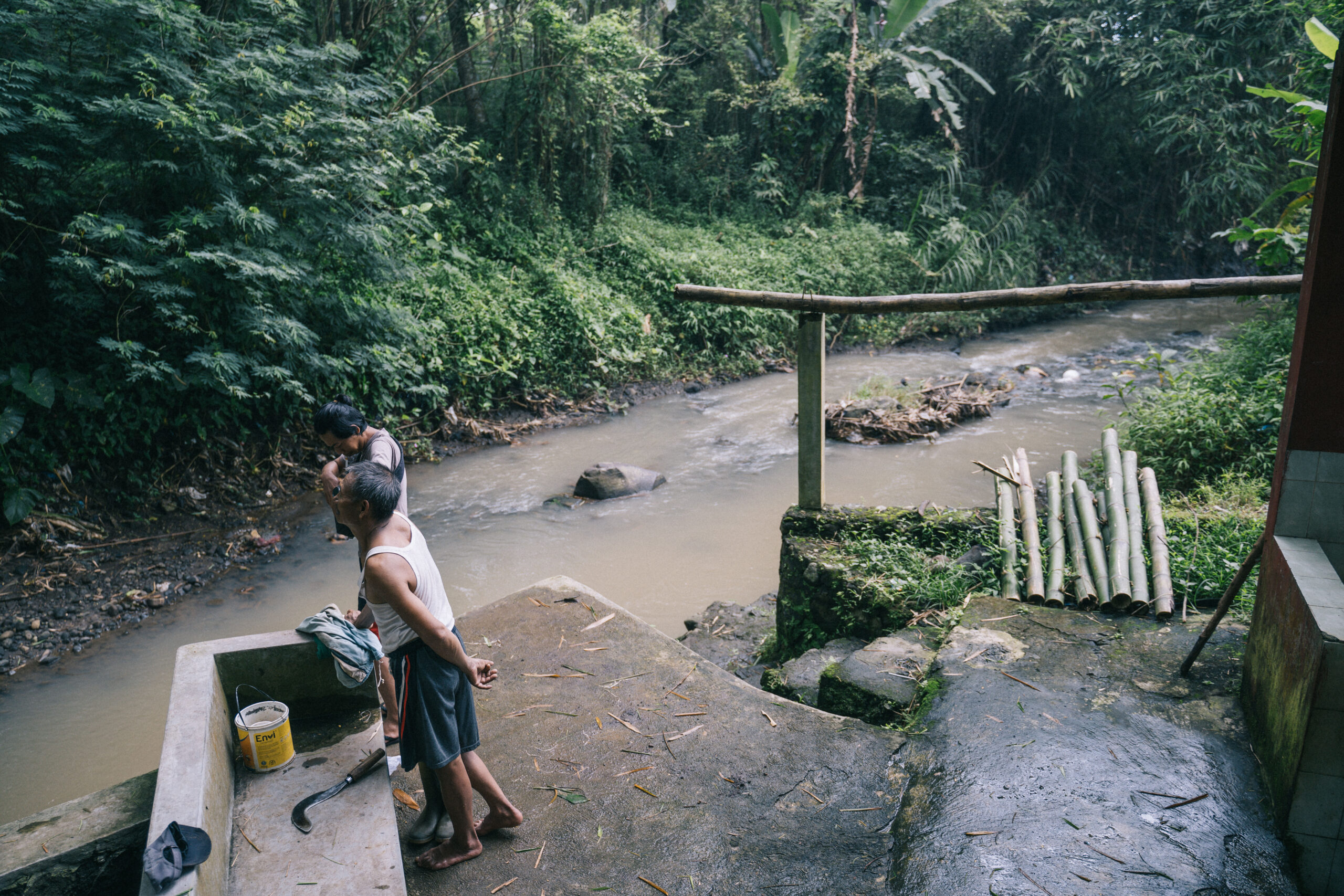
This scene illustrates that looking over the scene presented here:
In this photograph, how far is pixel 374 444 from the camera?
3.69 m

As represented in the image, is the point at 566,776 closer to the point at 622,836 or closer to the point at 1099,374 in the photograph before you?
the point at 622,836

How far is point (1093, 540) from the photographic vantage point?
4.18 metres

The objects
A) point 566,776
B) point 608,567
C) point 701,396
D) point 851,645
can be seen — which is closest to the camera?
point 566,776

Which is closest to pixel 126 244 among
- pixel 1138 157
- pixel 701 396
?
pixel 701 396

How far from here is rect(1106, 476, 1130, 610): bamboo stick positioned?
3.83m

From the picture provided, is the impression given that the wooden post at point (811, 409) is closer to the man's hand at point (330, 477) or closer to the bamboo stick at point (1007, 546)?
the bamboo stick at point (1007, 546)

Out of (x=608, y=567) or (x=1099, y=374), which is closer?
(x=608, y=567)

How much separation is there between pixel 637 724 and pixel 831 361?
1069 cm

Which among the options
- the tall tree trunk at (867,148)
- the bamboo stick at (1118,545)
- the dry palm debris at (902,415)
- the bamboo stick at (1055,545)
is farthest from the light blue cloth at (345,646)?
the tall tree trunk at (867,148)

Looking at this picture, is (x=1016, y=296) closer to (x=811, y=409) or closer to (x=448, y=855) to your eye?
(x=811, y=409)

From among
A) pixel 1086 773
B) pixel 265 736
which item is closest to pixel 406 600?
pixel 265 736

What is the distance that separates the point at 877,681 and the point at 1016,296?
2.22 m

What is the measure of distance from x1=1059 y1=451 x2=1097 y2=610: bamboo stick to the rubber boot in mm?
3156

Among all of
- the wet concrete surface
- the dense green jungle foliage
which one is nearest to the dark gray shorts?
the wet concrete surface
